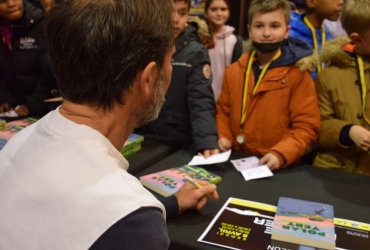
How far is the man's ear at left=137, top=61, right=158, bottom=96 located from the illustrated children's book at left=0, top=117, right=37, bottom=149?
119 cm

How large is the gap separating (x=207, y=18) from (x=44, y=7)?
4.19 ft

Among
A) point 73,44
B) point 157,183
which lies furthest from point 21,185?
point 157,183

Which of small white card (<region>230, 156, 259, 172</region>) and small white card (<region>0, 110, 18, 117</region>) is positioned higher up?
small white card (<region>230, 156, 259, 172</region>)

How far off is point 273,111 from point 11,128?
55.6 inches

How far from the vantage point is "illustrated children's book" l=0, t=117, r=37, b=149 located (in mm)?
1898

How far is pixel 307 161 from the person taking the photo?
7.63ft

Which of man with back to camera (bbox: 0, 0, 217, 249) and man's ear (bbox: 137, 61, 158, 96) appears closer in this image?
man with back to camera (bbox: 0, 0, 217, 249)

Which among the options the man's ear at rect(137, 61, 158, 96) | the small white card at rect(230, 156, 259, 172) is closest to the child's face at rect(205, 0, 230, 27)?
the small white card at rect(230, 156, 259, 172)

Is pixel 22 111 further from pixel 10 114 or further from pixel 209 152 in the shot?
pixel 209 152

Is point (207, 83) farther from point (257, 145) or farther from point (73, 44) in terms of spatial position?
point (73, 44)

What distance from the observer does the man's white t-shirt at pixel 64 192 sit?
2.48 feet

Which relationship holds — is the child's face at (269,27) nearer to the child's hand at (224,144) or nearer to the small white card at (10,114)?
the child's hand at (224,144)

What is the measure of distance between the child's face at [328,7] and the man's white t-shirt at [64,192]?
2432mm

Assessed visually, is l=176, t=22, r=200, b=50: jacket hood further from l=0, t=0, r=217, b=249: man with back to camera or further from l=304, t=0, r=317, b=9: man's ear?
l=0, t=0, r=217, b=249: man with back to camera
